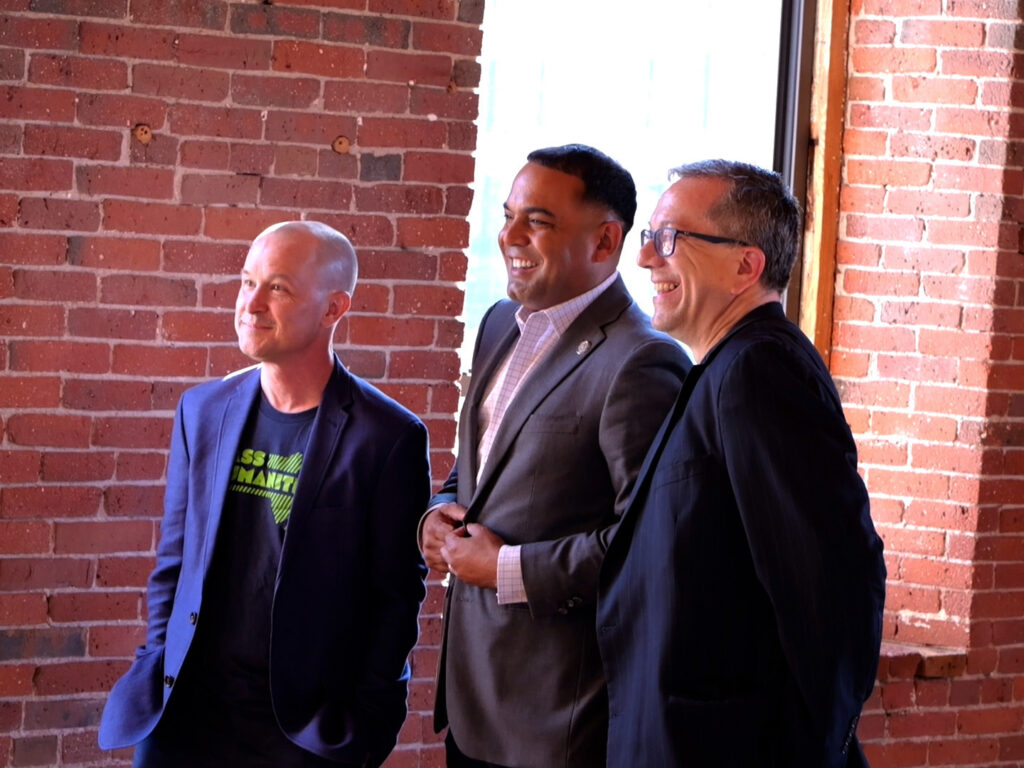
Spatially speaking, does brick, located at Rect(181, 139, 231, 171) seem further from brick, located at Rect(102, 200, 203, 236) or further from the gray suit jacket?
the gray suit jacket

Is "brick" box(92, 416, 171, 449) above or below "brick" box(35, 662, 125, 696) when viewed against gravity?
above

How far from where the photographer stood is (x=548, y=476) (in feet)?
8.45

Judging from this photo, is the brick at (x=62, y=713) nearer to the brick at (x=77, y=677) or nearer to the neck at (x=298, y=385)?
the brick at (x=77, y=677)

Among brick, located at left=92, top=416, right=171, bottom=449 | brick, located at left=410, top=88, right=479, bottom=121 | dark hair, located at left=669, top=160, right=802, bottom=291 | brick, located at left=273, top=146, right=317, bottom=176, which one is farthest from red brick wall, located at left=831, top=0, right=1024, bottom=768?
brick, located at left=92, top=416, right=171, bottom=449

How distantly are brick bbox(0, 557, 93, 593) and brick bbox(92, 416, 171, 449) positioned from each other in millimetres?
318

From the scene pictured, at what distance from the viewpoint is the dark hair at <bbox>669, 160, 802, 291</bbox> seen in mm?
2355

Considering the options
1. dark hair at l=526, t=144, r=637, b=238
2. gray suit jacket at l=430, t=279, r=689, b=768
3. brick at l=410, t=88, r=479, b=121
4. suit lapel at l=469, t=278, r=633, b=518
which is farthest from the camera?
brick at l=410, t=88, r=479, b=121

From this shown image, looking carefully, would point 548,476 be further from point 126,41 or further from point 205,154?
point 126,41

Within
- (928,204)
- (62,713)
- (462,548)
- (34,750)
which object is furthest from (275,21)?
(928,204)

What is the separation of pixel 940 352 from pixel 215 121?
7.66 ft

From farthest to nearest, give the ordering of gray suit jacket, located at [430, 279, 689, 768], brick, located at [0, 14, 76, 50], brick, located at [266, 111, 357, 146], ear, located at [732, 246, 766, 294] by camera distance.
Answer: brick, located at [266, 111, 357, 146], brick, located at [0, 14, 76, 50], gray suit jacket, located at [430, 279, 689, 768], ear, located at [732, 246, 766, 294]

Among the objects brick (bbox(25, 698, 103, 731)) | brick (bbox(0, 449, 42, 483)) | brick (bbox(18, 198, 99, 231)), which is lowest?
brick (bbox(25, 698, 103, 731))

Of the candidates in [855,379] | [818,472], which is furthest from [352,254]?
[855,379]

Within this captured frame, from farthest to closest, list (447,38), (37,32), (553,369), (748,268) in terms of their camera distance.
Result: (447,38) → (37,32) → (553,369) → (748,268)
